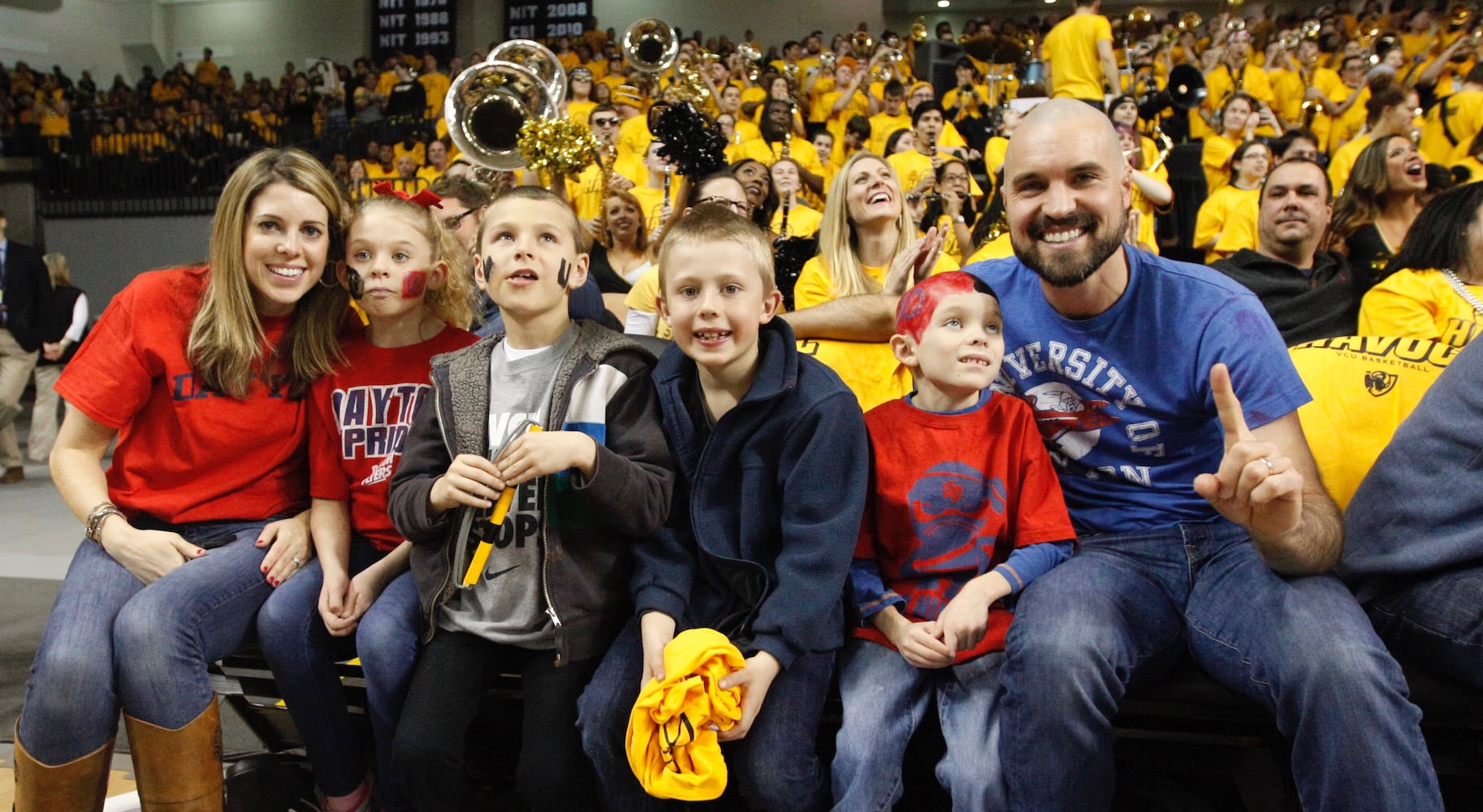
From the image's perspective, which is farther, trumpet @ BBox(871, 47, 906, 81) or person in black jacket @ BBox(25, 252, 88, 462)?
trumpet @ BBox(871, 47, 906, 81)

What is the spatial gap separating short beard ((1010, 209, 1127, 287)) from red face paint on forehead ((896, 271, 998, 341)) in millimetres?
125

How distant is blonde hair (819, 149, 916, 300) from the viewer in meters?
3.16

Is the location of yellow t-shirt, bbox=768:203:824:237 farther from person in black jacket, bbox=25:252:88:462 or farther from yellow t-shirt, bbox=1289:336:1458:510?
person in black jacket, bbox=25:252:88:462

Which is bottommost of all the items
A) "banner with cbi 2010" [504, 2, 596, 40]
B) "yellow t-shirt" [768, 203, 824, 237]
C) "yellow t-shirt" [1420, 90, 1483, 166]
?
"yellow t-shirt" [768, 203, 824, 237]

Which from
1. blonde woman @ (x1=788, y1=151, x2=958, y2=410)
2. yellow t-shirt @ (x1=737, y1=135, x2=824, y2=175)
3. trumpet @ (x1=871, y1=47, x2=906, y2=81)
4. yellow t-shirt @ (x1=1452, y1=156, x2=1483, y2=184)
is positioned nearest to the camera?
blonde woman @ (x1=788, y1=151, x2=958, y2=410)

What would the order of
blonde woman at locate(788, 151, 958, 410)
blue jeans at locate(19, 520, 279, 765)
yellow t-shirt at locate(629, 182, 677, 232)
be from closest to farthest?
blue jeans at locate(19, 520, 279, 765) → blonde woman at locate(788, 151, 958, 410) → yellow t-shirt at locate(629, 182, 677, 232)

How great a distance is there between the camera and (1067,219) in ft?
6.51

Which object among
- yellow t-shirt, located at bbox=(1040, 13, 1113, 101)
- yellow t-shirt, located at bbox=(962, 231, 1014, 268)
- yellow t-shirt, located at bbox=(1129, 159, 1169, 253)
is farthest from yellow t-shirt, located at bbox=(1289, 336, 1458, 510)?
yellow t-shirt, located at bbox=(1040, 13, 1113, 101)

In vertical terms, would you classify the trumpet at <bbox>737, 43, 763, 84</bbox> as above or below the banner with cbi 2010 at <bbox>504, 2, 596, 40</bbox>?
below

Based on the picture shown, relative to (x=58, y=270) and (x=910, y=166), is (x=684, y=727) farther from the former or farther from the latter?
(x=58, y=270)

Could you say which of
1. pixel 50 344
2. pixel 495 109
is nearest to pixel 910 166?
pixel 495 109

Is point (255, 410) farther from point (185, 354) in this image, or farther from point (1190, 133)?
point (1190, 133)

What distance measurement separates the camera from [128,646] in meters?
1.94

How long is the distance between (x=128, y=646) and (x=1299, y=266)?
3628mm
